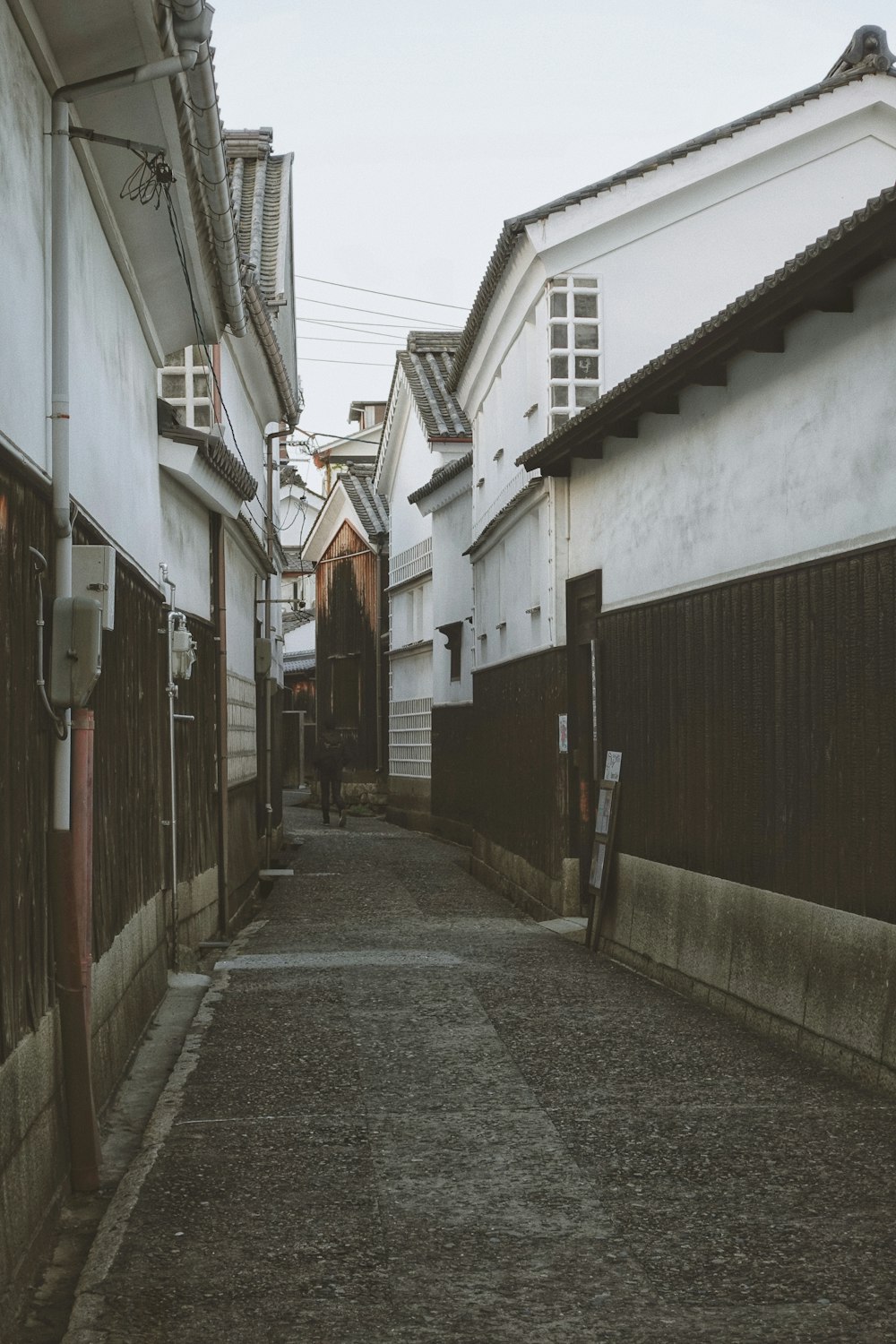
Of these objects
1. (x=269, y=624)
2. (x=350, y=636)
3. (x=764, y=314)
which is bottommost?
(x=269, y=624)

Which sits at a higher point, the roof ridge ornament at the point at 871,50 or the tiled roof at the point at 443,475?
the roof ridge ornament at the point at 871,50

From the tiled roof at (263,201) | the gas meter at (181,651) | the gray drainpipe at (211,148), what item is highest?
the tiled roof at (263,201)

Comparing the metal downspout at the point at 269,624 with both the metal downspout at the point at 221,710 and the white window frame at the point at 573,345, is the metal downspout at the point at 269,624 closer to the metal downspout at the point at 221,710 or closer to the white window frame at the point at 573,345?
the metal downspout at the point at 221,710

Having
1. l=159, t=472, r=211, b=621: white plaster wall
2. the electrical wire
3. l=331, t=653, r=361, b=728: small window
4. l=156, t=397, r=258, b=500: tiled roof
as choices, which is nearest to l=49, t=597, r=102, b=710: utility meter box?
the electrical wire

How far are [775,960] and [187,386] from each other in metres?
8.87

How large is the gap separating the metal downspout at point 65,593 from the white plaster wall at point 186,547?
542 cm

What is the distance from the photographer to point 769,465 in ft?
33.4

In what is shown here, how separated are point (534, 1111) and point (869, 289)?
4.73m

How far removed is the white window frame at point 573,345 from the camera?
1725 centimetres

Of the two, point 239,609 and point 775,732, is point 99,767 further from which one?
point 239,609

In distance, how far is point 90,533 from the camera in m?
7.96

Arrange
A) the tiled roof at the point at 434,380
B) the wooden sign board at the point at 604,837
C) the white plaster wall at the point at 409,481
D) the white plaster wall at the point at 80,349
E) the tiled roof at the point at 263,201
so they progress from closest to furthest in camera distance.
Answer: the white plaster wall at the point at 80,349
the wooden sign board at the point at 604,837
the tiled roof at the point at 263,201
the tiled roof at the point at 434,380
the white plaster wall at the point at 409,481

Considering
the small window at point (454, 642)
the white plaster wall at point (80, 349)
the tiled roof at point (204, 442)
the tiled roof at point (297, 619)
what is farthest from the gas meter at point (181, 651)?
the tiled roof at point (297, 619)

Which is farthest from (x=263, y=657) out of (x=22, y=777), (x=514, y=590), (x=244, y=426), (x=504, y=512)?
(x=22, y=777)
